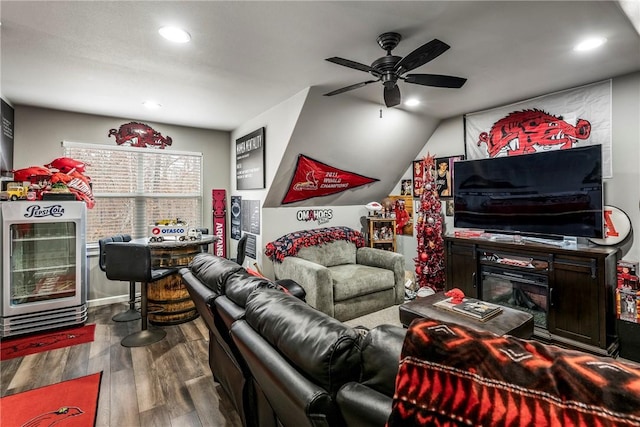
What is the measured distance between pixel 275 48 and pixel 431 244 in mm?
3229

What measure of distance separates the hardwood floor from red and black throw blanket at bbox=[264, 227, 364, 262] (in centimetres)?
122

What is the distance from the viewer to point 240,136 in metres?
4.84

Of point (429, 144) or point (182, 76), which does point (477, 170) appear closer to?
point (429, 144)

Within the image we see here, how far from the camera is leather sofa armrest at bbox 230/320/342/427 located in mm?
900

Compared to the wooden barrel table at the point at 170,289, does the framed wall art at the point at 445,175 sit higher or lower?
higher

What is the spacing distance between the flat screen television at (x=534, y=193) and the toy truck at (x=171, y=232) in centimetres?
346

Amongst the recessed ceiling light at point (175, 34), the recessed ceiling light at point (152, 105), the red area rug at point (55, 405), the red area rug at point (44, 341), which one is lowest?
the red area rug at point (55, 405)

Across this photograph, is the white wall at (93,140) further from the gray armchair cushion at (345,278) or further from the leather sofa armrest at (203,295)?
the leather sofa armrest at (203,295)

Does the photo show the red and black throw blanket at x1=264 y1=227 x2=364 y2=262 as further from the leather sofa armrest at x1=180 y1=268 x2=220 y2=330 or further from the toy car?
the leather sofa armrest at x1=180 y1=268 x2=220 y2=330

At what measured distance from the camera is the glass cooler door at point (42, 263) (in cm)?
326

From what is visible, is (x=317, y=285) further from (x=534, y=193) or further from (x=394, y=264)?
(x=534, y=193)

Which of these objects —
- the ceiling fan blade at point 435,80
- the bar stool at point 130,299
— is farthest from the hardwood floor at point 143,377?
the ceiling fan blade at point 435,80

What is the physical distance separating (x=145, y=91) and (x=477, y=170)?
4053mm

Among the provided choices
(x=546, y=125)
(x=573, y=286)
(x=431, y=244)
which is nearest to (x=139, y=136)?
(x=431, y=244)
